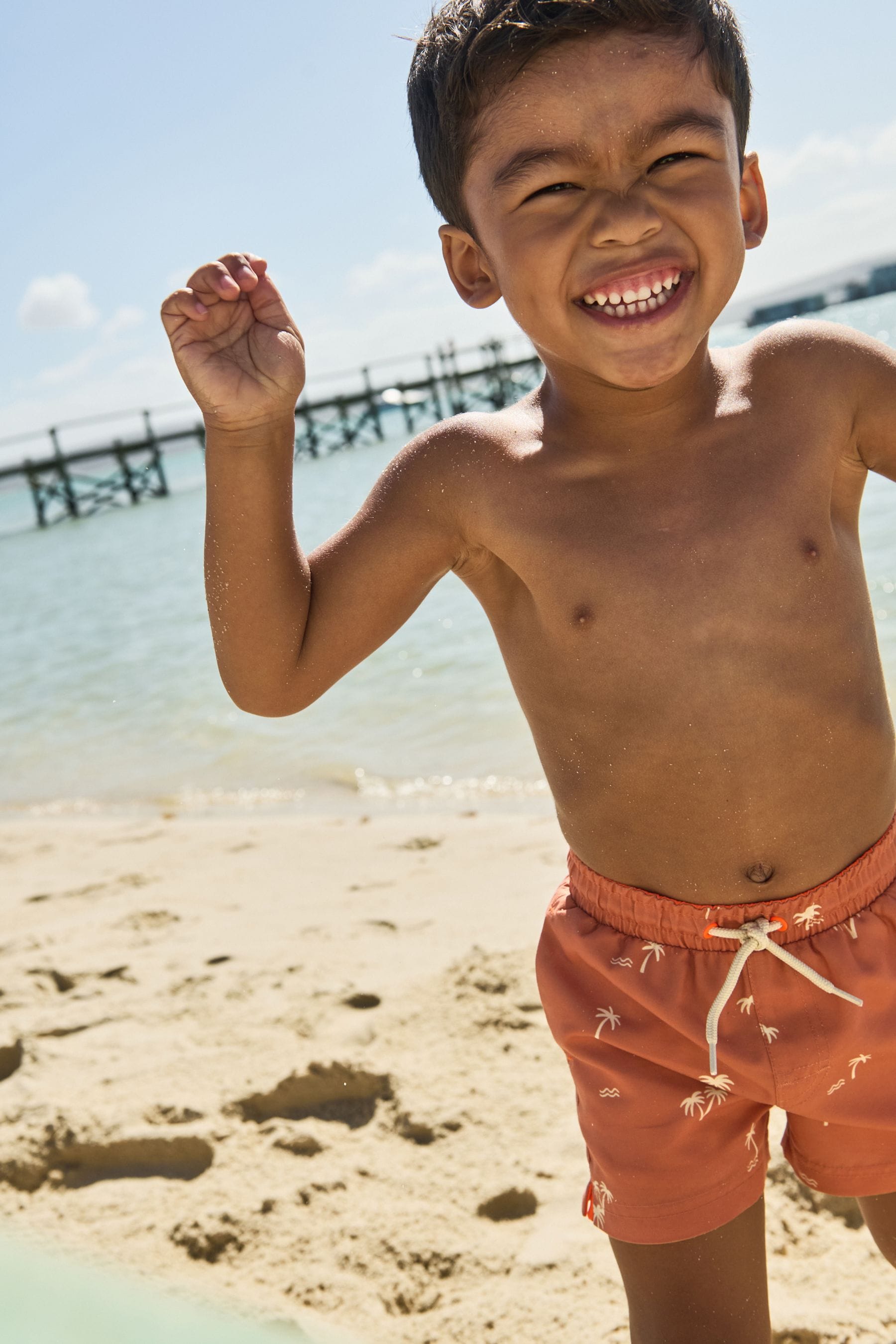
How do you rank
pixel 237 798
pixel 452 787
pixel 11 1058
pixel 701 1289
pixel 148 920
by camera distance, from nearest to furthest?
1. pixel 701 1289
2. pixel 11 1058
3. pixel 148 920
4. pixel 452 787
5. pixel 237 798

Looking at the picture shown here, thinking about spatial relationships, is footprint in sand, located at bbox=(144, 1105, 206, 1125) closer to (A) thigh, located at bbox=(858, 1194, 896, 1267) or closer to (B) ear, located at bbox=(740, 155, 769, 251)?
(A) thigh, located at bbox=(858, 1194, 896, 1267)

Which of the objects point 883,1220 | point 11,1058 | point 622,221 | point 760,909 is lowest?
point 11,1058

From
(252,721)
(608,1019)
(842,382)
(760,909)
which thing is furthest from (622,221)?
Answer: (252,721)

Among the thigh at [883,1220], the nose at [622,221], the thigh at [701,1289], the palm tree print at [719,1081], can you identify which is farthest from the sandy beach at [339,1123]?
the nose at [622,221]

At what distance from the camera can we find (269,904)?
12.6 feet

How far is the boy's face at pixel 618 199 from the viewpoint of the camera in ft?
4.86

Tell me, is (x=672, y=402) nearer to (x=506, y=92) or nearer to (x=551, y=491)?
(x=551, y=491)

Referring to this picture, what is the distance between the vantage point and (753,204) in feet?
5.70

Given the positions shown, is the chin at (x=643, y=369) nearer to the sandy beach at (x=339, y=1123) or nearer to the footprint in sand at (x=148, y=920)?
the sandy beach at (x=339, y=1123)

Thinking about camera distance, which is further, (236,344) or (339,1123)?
(339,1123)

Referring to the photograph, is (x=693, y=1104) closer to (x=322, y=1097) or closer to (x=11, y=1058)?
(x=322, y=1097)

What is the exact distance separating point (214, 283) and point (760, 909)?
1.09m

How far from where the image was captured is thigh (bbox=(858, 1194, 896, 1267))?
5.53 feet

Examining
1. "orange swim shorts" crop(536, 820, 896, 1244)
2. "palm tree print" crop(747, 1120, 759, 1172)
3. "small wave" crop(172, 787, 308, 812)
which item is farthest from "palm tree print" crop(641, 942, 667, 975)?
"small wave" crop(172, 787, 308, 812)
